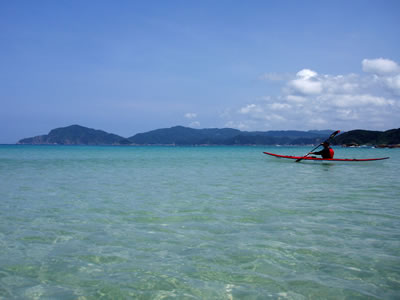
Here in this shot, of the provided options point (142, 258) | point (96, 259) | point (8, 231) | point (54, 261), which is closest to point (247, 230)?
point (142, 258)

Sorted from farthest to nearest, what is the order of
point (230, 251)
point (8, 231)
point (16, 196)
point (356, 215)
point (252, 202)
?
point (16, 196)
point (252, 202)
point (356, 215)
point (8, 231)
point (230, 251)

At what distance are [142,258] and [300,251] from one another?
2.80m

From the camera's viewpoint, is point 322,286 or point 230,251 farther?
point 230,251

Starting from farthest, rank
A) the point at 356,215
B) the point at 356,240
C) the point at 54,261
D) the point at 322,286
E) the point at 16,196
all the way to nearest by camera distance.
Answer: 1. the point at 16,196
2. the point at 356,215
3. the point at 356,240
4. the point at 54,261
5. the point at 322,286

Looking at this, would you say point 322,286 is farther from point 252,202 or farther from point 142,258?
point 252,202

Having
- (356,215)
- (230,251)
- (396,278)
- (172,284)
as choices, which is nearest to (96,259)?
(172,284)

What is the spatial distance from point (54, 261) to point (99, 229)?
1860 millimetres

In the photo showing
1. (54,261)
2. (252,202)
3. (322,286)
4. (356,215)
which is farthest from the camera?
(252,202)

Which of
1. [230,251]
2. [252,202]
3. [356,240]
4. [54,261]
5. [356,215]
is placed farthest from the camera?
[252,202]

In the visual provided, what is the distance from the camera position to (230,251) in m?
5.35

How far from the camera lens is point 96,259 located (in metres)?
5.00

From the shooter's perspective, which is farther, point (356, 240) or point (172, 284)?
point (356, 240)

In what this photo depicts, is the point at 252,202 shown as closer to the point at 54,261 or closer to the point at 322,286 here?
the point at 322,286

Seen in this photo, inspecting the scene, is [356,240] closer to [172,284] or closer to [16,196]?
[172,284]
